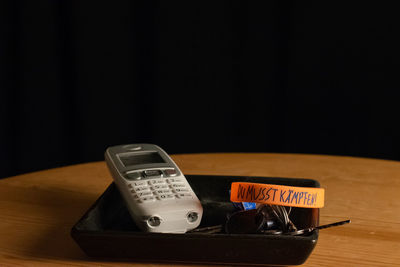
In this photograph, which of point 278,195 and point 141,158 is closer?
point 278,195

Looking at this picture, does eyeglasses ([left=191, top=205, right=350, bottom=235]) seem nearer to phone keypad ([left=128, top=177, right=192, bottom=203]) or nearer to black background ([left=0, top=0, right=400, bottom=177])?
phone keypad ([left=128, top=177, right=192, bottom=203])

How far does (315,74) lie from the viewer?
1473 millimetres

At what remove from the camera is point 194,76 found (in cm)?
149

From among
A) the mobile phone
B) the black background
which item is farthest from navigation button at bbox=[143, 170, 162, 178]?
the black background

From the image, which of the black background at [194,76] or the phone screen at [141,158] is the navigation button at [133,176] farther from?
the black background at [194,76]

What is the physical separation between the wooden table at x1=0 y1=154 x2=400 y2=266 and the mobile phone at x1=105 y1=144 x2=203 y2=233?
0.19ft

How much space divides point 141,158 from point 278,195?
0.66 feet

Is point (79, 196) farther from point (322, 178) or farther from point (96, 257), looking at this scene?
point (322, 178)

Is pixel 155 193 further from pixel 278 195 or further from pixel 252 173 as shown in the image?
pixel 252 173

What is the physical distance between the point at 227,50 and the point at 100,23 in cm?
34

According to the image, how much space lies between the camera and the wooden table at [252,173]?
53 cm

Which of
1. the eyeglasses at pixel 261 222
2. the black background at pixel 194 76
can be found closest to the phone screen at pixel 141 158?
the eyeglasses at pixel 261 222

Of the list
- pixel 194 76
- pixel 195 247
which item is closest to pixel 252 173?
pixel 195 247

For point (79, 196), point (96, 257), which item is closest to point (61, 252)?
point (96, 257)
